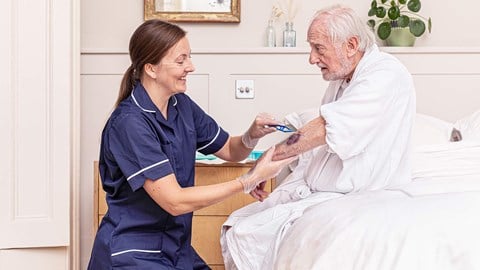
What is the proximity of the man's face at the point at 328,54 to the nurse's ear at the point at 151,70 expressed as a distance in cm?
50

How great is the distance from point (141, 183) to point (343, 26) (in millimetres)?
791

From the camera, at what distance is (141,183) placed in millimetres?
2023

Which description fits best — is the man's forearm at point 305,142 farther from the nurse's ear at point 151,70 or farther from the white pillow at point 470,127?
the white pillow at point 470,127

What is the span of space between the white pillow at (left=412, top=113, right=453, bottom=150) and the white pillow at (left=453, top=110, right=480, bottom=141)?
48 mm

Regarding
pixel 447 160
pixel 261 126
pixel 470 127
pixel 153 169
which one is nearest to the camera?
pixel 153 169

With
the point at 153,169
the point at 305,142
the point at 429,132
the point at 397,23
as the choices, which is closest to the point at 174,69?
the point at 153,169

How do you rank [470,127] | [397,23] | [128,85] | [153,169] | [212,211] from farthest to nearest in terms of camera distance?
[397,23] → [470,127] → [212,211] → [128,85] → [153,169]

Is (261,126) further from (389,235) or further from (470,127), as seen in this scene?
(470,127)

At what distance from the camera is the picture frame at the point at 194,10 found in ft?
11.8

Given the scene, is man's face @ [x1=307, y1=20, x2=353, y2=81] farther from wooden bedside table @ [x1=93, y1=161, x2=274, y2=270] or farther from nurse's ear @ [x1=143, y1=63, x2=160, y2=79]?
wooden bedside table @ [x1=93, y1=161, x2=274, y2=270]

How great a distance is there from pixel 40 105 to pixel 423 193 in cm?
172

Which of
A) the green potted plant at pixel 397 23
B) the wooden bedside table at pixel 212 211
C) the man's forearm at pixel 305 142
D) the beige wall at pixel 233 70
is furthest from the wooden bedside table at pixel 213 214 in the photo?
the green potted plant at pixel 397 23

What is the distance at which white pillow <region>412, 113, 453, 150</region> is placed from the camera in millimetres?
3000

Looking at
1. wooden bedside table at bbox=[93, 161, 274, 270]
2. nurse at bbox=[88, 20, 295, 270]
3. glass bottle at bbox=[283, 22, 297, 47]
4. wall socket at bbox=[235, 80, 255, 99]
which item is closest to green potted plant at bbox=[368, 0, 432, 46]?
glass bottle at bbox=[283, 22, 297, 47]
